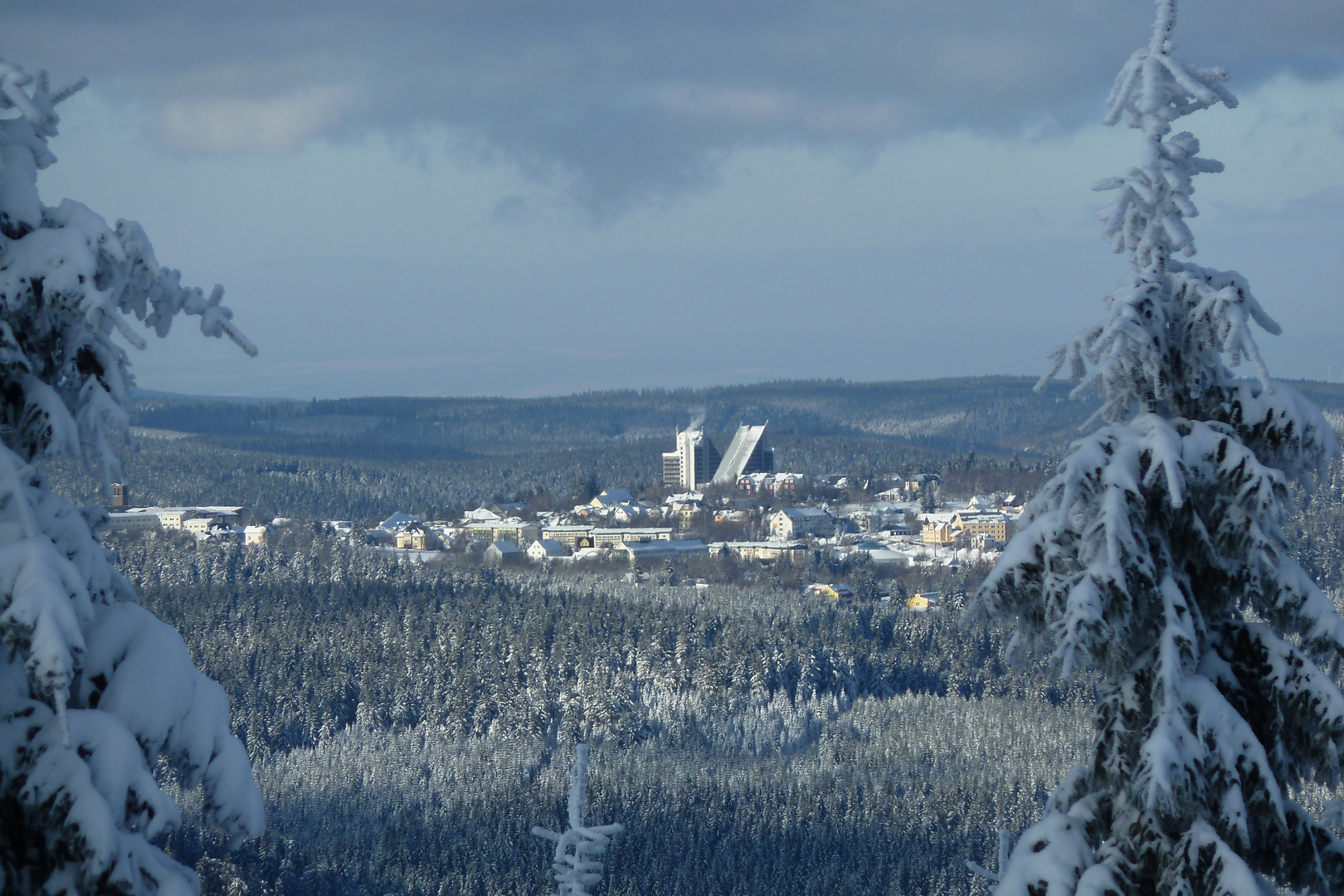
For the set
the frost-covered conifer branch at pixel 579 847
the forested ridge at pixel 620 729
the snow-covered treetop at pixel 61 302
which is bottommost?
the forested ridge at pixel 620 729

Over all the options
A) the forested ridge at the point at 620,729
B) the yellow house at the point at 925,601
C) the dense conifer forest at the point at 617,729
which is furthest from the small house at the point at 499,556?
the yellow house at the point at 925,601

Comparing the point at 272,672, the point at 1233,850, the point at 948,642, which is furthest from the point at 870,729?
the point at 1233,850

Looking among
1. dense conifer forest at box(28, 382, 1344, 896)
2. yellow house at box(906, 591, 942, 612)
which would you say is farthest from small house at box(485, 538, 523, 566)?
yellow house at box(906, 591, 942, 612)

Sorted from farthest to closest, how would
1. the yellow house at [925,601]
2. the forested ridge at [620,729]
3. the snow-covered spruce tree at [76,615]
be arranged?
the yellow house at [925,601]
the forested ridge at [620,729]
the snow-covered spruce tree at [76,615]

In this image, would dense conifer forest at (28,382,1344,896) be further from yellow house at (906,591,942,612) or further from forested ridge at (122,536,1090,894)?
yellow house at (906,591,942,612)

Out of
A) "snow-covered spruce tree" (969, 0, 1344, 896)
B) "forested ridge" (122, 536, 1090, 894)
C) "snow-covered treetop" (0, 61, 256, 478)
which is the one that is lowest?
"forested ridge" (122, 536, 1090, 894)

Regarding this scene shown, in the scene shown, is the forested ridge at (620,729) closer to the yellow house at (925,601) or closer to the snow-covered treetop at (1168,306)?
the yellow house at (925,601)
